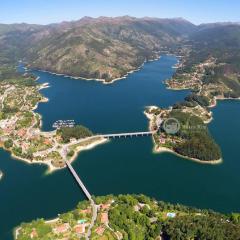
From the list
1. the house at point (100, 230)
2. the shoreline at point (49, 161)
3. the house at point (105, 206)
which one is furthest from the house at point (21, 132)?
the house at point (100, 230)

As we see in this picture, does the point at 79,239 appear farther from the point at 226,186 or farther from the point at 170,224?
the point at 226,186

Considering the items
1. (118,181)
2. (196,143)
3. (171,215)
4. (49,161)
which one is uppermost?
(196,143)

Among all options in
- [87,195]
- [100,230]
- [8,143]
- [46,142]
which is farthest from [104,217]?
[8,143]

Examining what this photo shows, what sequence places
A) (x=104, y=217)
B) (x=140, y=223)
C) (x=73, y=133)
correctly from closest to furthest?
(x=140, y=223)
(x=104, y=217)
(x=73, y=133)

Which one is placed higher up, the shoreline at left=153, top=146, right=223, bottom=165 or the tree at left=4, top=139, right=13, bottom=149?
the tree at left=4, top=139, right=13, bottom=149

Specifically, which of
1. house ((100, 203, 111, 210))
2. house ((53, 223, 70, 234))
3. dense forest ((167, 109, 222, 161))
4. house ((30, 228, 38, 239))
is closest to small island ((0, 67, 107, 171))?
house ((100, 203, 111, 210))

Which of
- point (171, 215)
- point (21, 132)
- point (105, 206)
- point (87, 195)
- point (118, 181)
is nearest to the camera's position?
point (171, 215)

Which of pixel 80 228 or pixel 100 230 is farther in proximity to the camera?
pixel 80 228

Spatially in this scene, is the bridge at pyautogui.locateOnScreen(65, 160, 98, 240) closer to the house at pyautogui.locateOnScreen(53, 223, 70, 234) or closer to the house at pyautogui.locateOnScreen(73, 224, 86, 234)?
the house at pyautogui.locateOnScreen(73, 224, 86, 234)

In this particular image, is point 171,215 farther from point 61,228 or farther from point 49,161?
point 49,161

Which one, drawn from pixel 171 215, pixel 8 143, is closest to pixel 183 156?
pixel 171 215

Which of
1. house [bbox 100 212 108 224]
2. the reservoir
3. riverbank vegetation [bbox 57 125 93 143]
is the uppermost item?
riverbank vegetation [bbox 57 125 93 143]

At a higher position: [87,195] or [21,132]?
[21,132]

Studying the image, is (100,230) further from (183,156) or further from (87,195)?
(183,156)
